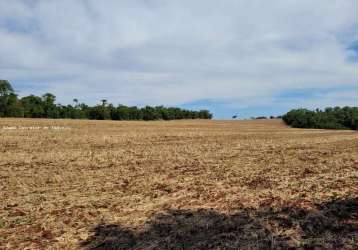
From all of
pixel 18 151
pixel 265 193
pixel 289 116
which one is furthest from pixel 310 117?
pixel 265 193

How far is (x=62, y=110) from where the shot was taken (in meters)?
109

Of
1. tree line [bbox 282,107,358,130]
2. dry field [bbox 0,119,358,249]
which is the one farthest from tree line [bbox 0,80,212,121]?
dry field [bbox 0,119,358,249]

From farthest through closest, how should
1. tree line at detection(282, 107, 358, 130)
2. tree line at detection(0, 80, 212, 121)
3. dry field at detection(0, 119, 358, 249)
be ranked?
tree line at detection(282, 107, 358, 130)
tree line at detection(0, 80, 212, 121)
dry field at detection(0, 119, 358, 249)

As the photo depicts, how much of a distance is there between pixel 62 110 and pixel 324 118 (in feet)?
219

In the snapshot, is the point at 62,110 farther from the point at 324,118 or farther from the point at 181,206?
the point at 181,206

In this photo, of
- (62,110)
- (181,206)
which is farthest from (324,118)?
(181,206)

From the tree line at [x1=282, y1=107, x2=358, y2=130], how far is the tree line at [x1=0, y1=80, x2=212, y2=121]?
37546 mm

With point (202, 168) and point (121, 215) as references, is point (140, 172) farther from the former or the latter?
point (121, 215)

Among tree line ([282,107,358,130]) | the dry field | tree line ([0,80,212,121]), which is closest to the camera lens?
the dry field

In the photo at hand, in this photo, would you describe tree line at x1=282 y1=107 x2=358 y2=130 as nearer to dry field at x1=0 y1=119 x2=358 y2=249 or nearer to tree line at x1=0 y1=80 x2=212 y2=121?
tree line at x1=0 y1=80 x2=212 y2=121

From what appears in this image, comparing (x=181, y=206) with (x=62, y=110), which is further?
(x=62, y=110)

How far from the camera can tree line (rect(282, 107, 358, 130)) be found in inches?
4245

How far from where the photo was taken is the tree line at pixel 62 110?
9369 centimetres

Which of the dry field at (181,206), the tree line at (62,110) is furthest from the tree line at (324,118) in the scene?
the dry field at (181,206)
